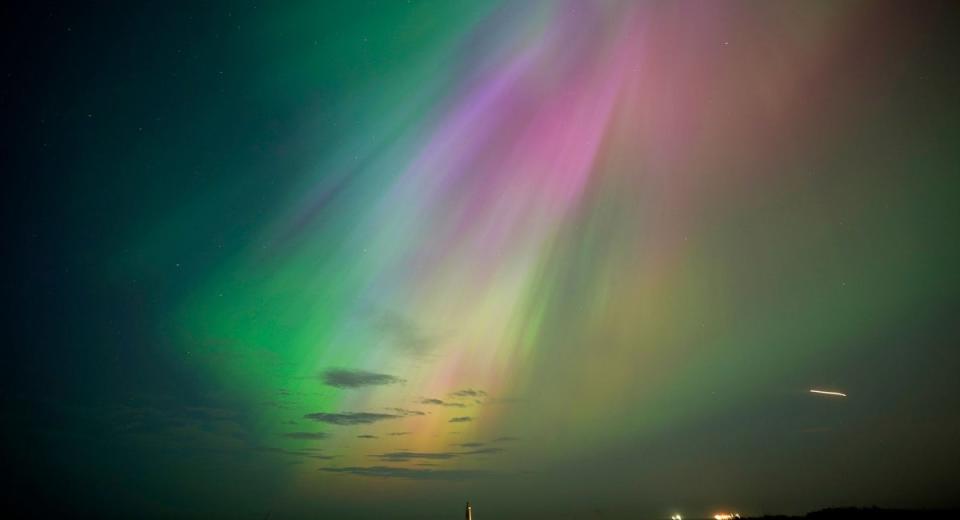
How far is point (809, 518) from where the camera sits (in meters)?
82.9

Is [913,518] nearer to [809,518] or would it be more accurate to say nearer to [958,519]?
[958,519]

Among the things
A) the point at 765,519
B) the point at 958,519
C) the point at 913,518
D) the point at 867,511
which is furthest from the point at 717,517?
the point at 958,519

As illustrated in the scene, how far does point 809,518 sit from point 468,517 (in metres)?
66.7

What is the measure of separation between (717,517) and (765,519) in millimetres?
13000

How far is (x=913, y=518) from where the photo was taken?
63.5 metres

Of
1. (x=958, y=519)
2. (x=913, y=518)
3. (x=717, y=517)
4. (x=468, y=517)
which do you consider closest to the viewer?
(x=468, y=517)

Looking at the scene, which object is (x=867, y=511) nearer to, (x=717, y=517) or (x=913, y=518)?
(x=913, y=518)

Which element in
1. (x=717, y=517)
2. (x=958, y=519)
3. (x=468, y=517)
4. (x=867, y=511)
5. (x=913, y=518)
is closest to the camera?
(x=468, y=517)

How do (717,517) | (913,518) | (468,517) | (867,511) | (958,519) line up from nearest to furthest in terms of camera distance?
1. (468,517)
2. (958,519)
3. (913,518)
4. (867,511)
5. (717,517)

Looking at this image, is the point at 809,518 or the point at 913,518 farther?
the point at 809,518

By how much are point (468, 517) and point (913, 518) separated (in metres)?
56.6

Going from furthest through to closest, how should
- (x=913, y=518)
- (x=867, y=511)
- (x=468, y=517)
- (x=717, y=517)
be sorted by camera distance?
(x=717, y=517) < (x=867, y=511) < (x=913, y=518) < (x=468, y=517)

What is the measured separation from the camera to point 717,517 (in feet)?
318

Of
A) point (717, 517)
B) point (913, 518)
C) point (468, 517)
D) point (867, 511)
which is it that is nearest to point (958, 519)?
point (913, 518)
